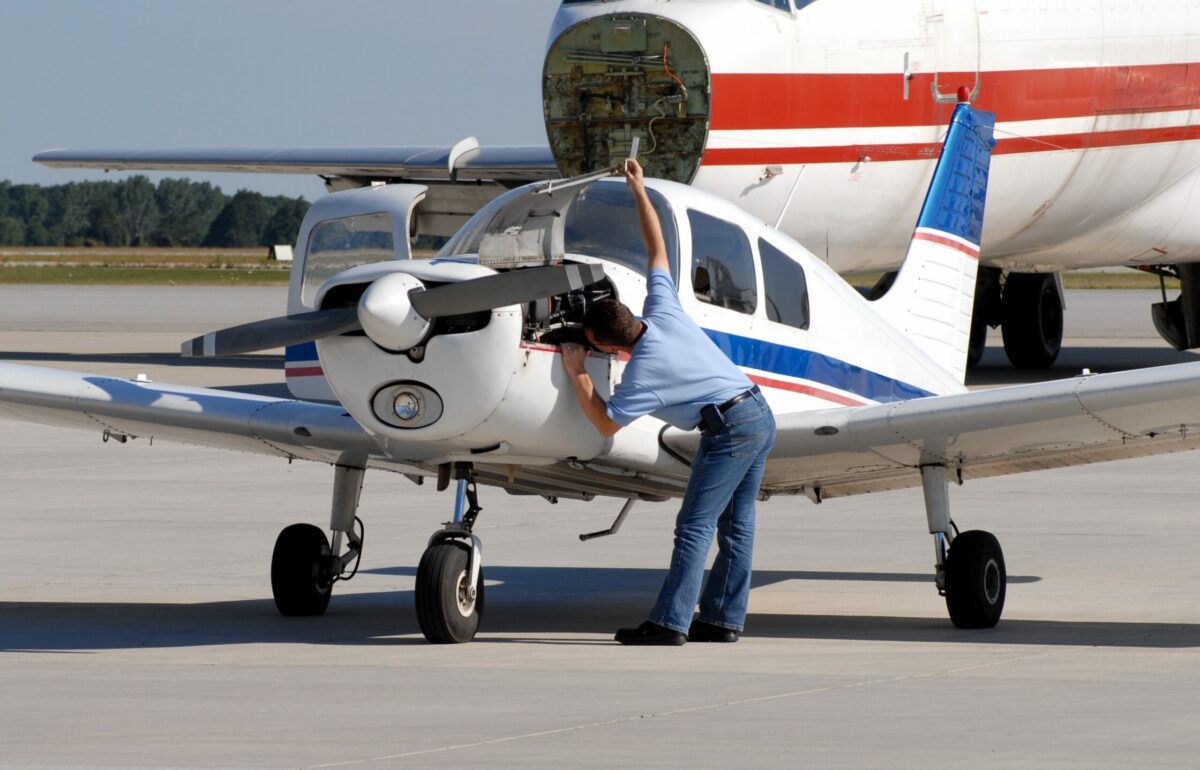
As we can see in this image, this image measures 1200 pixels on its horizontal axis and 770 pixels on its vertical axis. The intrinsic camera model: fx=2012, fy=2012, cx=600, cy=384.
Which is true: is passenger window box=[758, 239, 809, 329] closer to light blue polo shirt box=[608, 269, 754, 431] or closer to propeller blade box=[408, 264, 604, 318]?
light blue polo shirt box=[608, 269, 754, 431]

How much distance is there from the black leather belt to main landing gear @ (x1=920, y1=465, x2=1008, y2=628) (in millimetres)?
1197

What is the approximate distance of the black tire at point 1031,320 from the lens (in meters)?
27.0

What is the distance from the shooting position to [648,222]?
8.30m

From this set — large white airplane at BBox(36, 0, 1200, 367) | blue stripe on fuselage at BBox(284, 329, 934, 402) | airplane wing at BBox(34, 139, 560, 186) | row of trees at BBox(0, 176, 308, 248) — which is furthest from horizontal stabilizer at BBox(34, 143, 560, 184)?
row of trees at BBox(0, 176, 308, 248)

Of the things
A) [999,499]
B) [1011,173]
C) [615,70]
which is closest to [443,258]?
[999,499]

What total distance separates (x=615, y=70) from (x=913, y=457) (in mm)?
9914

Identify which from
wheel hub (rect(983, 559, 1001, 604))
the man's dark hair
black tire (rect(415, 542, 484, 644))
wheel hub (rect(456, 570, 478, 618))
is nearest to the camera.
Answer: the man's dark hair

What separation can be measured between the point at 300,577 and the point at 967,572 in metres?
3.08

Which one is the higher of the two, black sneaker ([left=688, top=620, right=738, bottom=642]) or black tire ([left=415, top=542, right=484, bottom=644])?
black tire ([left=415, top=542, right=484, bottom=644])

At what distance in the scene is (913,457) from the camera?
29.8 ft

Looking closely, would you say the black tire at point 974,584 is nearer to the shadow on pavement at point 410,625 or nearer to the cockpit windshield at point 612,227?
the shadow on pavement at point 410,625

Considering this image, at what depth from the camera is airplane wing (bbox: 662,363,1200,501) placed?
325 inches

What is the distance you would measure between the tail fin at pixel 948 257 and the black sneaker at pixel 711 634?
2.82 metres

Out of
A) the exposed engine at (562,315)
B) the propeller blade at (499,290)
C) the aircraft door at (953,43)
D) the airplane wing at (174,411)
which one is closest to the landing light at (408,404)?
the propeller blade at (499,290)
